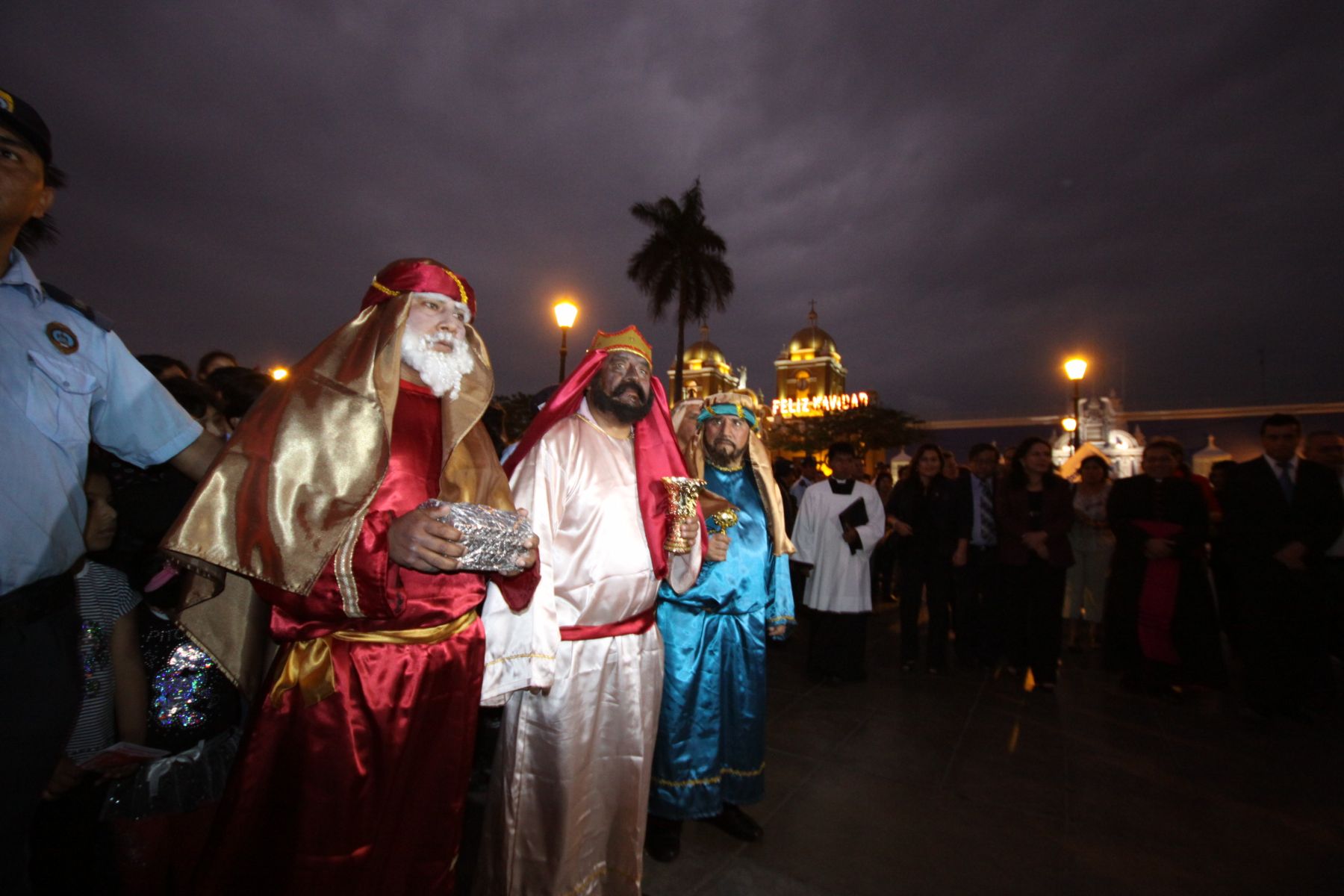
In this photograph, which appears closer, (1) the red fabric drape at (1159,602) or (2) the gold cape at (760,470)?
(2) the gold cape at (760,470)

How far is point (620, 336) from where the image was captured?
2814 mm

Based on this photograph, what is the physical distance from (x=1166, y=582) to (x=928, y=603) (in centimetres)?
191

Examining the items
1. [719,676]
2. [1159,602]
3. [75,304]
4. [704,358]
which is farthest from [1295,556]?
[704,358]

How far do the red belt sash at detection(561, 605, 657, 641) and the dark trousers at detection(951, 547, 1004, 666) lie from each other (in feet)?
14.3

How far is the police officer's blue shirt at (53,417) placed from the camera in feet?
4.34

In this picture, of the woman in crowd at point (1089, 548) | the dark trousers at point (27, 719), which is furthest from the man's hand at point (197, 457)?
the woman in crowd at point (1089, 548)

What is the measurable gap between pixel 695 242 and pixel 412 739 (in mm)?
24764

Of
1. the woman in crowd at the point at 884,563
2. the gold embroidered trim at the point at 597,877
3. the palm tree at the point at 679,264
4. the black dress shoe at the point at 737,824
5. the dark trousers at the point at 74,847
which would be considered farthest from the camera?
the palm tree at the point at 679,264

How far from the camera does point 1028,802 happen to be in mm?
3289

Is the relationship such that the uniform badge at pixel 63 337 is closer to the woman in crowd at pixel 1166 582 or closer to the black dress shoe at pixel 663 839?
the black dress shoe at pixel 663 839

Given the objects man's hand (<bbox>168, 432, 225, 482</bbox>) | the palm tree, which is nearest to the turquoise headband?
man's hand (<bbox>168, 432, 225, 482</bbox>)

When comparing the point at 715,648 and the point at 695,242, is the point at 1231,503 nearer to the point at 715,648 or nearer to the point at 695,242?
the point at 715,648

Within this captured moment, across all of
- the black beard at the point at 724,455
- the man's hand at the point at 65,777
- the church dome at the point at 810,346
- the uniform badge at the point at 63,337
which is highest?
the church dome at the point at 810,346

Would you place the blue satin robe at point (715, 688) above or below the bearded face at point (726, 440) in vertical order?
below
